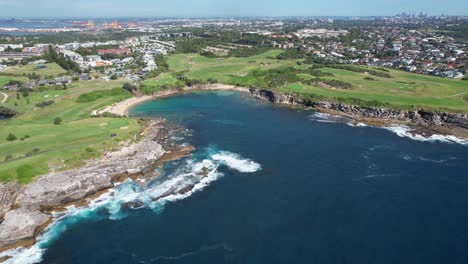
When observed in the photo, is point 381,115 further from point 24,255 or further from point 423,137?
point 24,255

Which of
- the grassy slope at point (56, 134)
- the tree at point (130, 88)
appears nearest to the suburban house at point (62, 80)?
the grassy slope at point (56, 134)

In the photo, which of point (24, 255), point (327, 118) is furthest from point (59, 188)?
point (327, 118)

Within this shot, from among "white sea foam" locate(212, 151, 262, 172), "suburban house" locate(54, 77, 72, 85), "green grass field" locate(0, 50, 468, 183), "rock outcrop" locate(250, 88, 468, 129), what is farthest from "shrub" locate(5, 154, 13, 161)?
"rock outcrop" locate(250, 88, 468, 129)

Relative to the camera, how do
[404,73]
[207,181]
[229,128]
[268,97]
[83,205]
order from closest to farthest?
1. [83,205]
2. [207,181]
3. [229,128]
4. [268,97]
5. [404,73]

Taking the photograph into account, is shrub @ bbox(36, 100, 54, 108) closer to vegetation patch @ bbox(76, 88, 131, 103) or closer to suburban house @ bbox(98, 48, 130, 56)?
vegetation patch @ bbox(76, 88, 131, 103)

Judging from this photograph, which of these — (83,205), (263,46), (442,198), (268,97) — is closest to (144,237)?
(83,205)

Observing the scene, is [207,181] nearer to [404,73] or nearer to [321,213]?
[321,213]

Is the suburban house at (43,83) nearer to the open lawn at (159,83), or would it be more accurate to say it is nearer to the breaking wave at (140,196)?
the open lawn at (159,83)
